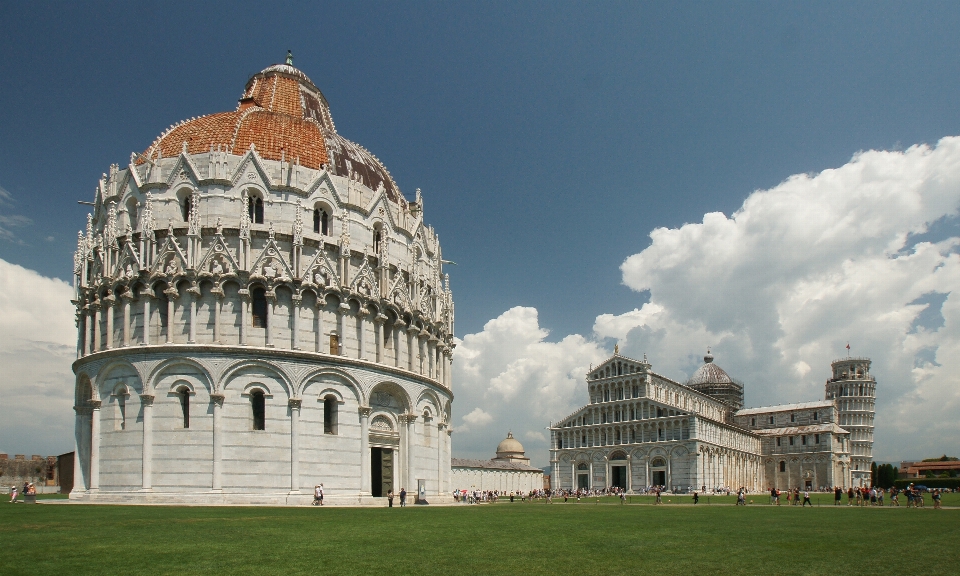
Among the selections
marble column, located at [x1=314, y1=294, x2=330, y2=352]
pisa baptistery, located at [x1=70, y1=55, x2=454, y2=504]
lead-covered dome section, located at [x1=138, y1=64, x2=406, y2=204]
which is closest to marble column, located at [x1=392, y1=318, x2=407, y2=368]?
pisa baptistery, located at [x1=70, y1=55, x2=454, y2=504]

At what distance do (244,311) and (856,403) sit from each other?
13142cm

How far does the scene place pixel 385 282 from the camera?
45.4m

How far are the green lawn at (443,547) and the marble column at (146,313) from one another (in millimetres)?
13418

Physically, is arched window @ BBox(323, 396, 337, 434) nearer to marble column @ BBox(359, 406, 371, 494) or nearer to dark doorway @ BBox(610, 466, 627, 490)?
marble column @ BBox(359, 406, 371, 494)

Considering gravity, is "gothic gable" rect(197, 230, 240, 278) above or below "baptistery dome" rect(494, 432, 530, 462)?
above

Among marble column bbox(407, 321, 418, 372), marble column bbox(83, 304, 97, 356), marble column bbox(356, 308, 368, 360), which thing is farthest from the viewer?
marble column bbox(407, 321, 418, 372)

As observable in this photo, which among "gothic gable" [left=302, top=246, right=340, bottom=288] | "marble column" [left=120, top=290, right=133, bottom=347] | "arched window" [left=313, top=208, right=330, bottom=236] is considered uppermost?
"arched window" [left=313, top=208, right=330, bottom=236]

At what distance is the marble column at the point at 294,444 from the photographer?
3897 cm

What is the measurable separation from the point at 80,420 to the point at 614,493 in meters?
74.2

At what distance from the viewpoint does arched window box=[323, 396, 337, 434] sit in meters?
41.2

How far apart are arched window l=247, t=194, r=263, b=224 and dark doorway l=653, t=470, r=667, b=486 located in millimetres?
77312

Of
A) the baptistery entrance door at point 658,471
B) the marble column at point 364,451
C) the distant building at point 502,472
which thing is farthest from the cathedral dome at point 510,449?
the marble column at point 364,451

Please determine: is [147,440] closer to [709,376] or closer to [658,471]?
[658,471]

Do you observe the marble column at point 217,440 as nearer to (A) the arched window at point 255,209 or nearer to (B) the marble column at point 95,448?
(B) the marble column at point 95,448
